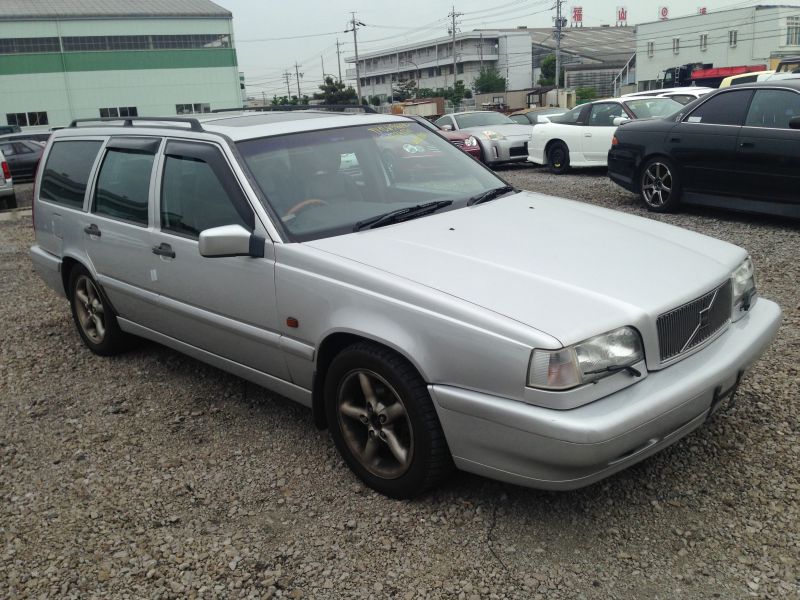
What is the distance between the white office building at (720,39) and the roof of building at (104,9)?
1551 inches

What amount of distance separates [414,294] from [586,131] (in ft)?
37.9

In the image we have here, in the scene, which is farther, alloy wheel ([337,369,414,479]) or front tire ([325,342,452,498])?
alloy wheel ([337,369,414,479])

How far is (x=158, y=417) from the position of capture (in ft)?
14.1

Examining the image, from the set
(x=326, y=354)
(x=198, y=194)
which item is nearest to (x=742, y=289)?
(x=326, y=354)

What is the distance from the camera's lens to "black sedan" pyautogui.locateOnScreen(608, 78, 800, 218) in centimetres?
754

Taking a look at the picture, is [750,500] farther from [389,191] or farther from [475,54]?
[475,54]

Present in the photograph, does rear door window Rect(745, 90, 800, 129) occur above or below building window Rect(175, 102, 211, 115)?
below

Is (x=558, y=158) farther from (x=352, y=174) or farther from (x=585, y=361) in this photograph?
(x=585, y=361)

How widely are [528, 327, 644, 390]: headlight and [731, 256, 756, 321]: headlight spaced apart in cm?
91

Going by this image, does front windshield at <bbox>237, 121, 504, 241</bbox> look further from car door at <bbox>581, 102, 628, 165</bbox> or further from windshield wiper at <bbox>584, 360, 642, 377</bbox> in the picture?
car door at <bbox>581, 102, 628, 165</bbox>

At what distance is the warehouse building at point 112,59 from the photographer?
53000 millimetres

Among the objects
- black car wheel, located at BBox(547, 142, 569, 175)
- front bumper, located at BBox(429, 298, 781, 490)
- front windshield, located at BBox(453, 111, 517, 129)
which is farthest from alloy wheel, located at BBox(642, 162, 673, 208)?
front windshield, located at BBox(453, 111, 517, 129)

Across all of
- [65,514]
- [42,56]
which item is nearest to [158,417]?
[65,514]

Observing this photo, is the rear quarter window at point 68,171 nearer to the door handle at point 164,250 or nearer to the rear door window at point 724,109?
the door handle at point 164,250
